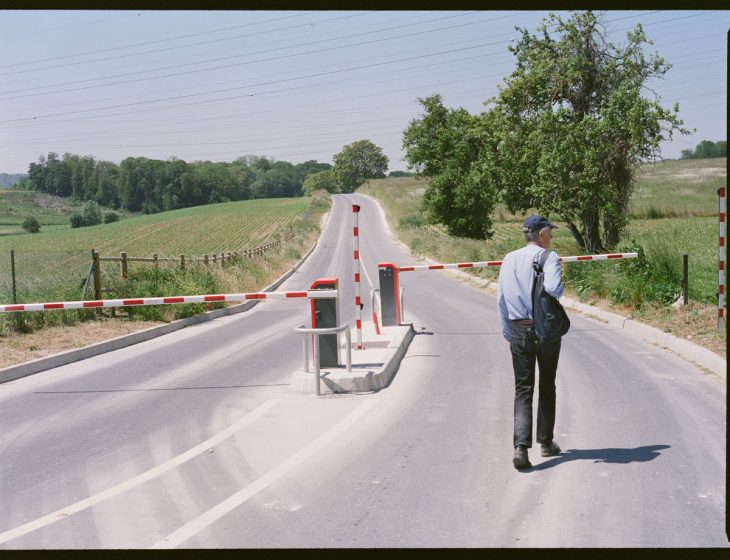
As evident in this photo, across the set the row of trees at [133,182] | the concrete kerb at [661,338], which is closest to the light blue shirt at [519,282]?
the concrete kerb at [661,338]

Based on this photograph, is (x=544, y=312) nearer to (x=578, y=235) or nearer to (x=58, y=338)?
(x=58, y=338)

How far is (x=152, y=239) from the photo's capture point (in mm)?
80188

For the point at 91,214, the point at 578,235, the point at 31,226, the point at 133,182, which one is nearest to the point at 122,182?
the point at 133,182

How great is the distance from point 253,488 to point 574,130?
21.2 metres

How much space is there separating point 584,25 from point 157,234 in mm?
66441

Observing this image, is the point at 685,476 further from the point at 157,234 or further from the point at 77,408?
the point at 157,234

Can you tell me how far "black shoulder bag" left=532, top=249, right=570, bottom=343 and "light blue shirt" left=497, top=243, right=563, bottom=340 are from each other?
0.05m

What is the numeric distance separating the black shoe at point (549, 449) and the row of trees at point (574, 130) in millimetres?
19186

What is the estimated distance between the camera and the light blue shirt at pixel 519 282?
6.15 metres

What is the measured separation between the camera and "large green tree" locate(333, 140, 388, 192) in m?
191

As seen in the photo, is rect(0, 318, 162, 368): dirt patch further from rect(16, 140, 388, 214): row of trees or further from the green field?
rect(16, 140, 388, 214): row of trees

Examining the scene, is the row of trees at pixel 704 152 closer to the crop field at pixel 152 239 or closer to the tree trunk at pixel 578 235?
the crop field at pixel 152 239

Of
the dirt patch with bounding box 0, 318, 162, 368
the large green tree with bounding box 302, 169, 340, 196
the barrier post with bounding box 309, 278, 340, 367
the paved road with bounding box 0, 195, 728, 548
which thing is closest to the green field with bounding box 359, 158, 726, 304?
the paved road with bounding box 0, 195, 728, 548

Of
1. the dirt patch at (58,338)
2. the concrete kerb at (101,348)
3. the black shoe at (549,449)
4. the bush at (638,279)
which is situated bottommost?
the concrete kerb at (101,348)
